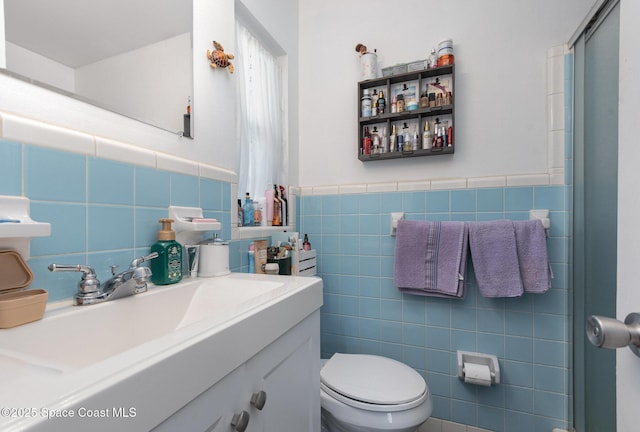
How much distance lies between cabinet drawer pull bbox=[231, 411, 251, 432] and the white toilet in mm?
684

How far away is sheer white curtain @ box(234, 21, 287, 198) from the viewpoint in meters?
1.45

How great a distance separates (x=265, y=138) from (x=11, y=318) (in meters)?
1.28

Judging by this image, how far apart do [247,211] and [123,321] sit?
78 centimetres

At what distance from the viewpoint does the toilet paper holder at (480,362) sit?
1353mm

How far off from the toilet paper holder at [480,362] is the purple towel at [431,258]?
12.9 inches

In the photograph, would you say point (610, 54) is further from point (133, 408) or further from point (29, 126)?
point (29, 126)

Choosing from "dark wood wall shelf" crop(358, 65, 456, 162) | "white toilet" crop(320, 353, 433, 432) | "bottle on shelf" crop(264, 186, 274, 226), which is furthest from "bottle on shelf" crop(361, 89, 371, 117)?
"white toilet" crop(320, 353, 433, 432)

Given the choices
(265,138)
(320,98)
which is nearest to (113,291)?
(265,138)

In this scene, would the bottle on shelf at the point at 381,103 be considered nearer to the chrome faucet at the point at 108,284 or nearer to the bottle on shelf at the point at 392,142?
the bottle on shelf at the point at 392,142

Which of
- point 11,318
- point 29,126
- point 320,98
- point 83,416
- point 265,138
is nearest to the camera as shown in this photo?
point 83,416

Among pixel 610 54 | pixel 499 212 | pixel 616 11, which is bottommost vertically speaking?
pixel 499 212

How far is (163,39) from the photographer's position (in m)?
0.97

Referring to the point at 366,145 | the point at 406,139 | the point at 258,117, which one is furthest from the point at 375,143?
the point at 258,117

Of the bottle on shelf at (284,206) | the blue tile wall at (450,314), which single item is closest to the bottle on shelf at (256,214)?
the bottle on shelf at (284,206)
